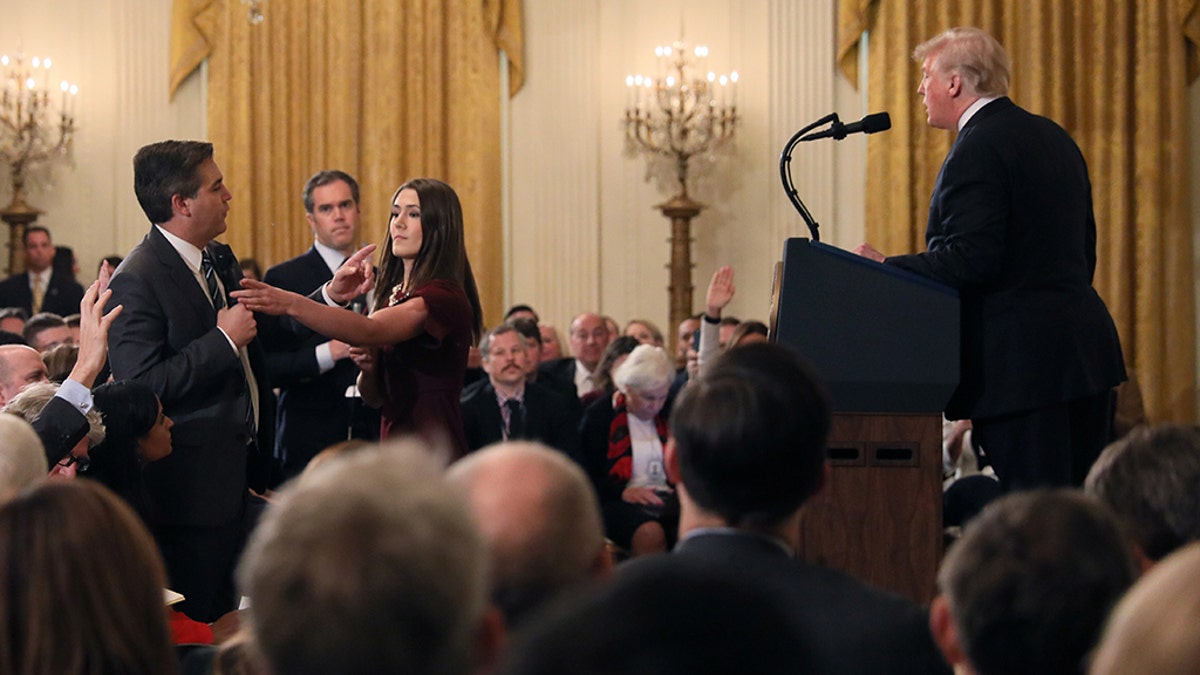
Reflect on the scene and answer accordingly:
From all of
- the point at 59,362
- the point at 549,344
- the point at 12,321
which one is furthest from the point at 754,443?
the point at 549,344

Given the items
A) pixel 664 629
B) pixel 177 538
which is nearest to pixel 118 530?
pixel 664 629

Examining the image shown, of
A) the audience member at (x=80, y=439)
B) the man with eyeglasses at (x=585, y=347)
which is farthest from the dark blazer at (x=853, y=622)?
the man with eyeglasses at (x=585, y=347)

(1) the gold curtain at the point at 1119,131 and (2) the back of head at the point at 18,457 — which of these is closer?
(2) the back of head at the point at 18,457

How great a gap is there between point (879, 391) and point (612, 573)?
7.77ft

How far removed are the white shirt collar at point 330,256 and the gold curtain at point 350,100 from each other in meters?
4.19

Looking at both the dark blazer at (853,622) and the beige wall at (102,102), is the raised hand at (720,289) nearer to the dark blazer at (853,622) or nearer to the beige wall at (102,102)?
the dark blazer at (853,622)

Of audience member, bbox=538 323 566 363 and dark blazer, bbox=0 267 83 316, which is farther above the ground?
dark blazer, bbox=0 267 83 316

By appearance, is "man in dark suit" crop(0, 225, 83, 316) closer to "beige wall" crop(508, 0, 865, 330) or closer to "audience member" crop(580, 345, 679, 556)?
"beige wall" crop(508, 0, 865, 330)

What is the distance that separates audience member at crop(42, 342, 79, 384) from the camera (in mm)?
4629

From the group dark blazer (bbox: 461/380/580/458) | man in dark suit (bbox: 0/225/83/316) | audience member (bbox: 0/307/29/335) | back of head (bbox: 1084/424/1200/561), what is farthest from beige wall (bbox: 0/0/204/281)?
back of head (bbox: 1084/424/1200/561)

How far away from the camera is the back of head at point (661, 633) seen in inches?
36.2

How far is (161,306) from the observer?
3896 mm

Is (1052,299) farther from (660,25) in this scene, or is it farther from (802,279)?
(660,25)

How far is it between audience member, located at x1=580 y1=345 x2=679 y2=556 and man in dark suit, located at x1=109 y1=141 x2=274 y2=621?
2.56 m
